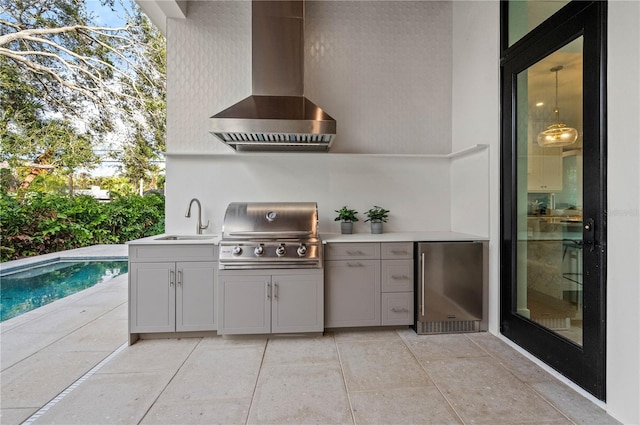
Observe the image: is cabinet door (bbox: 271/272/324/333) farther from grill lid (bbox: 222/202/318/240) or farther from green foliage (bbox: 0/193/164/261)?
green foliage (bbox: 0/193/164/261)

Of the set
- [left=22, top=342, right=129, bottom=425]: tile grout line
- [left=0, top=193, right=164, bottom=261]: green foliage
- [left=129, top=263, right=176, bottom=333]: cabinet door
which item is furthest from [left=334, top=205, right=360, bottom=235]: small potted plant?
[left=0, top=193, right=164, bottom=261]: green foliage

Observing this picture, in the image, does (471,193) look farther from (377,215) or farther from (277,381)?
(277,381)

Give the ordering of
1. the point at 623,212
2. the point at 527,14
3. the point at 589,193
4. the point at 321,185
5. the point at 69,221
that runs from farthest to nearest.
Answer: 1. the point at 69,221
2. the point at 321,185
3. the point at 527,14
4. the point at 589,193
5. the point at 623,212

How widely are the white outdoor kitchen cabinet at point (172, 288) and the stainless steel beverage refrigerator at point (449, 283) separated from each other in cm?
191

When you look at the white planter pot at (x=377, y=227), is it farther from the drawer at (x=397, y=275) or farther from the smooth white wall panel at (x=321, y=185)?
the drawer at (x=397, y=275)

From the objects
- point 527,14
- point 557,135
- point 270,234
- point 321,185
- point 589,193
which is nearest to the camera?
point 589,193

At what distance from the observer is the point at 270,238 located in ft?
8.39

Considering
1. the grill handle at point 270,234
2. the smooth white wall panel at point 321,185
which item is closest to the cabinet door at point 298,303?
the grill handle at point 270,234

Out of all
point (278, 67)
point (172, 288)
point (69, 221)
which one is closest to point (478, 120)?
point (278, 67)

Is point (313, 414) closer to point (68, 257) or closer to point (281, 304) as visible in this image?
point (281, 304)

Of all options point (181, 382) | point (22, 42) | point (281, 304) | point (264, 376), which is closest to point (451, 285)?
point (281, 304)

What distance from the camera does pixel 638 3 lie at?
55.9 inches

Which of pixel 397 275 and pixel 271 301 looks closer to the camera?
pixel 271 301

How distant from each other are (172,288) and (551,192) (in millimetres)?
3114
